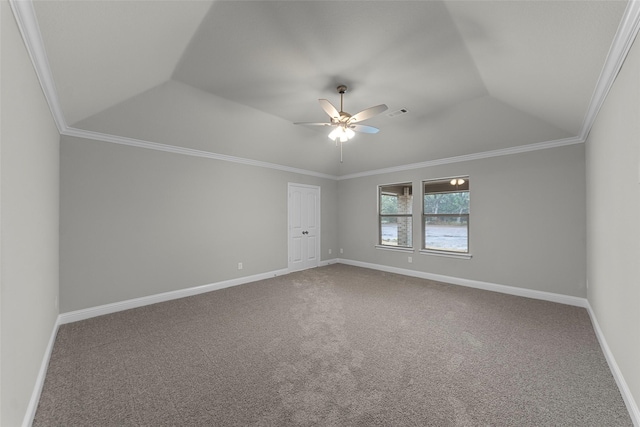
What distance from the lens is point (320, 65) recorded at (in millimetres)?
2838

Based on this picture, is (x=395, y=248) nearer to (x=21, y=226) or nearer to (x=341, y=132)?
(x=341, y=132)

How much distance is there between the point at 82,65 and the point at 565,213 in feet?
19.9

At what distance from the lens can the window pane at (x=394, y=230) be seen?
21.3 ft

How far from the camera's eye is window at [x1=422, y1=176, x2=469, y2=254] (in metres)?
5.14

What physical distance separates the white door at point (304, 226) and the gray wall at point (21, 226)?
413 centimetres

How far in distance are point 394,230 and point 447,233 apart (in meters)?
1.46

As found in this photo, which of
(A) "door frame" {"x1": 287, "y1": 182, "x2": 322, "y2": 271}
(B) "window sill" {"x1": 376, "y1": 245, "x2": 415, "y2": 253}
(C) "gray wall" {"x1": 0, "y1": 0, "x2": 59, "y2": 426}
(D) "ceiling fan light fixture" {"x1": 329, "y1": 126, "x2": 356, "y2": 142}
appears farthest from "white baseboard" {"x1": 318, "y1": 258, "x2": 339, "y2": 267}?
(C) "gray wall" {"x1": 0, "y1": 0, "x2": 59, "y2": 426}

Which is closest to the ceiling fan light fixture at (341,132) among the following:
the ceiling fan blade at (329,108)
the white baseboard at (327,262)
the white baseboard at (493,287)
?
the ceiling fan blade at (329,108)

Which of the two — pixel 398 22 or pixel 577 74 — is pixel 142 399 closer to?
pixel 398 22

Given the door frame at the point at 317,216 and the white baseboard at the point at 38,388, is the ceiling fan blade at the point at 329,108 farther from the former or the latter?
the white baseboard at the point at 38,388

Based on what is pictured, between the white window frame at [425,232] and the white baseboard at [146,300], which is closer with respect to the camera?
the white baseboard at [146,300]

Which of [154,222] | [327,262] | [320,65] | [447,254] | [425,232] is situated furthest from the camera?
[327,262]

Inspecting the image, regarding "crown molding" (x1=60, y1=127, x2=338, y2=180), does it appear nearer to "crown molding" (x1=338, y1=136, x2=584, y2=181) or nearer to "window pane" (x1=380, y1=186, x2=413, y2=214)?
"crown molding" (x1=338, y1=136, x2=584, y2=181)

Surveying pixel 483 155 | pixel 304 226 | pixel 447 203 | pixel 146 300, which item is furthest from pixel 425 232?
pixel 146 300
